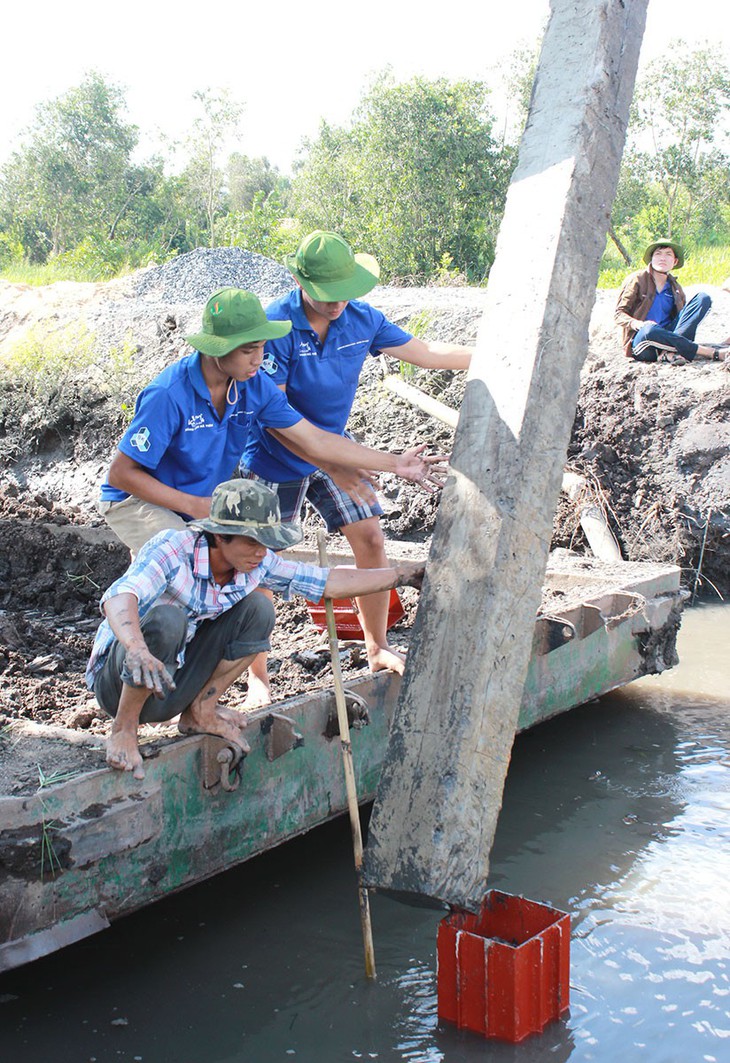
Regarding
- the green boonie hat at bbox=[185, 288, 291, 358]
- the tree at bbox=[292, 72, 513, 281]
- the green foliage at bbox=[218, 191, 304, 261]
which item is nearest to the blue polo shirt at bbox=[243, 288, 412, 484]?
the green boonie hat at bbox=[185, 288, 291, 358]

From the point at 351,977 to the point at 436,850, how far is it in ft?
2.64

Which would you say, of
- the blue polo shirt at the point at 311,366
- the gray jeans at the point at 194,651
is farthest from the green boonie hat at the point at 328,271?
the gray jeans at the point at 194,651

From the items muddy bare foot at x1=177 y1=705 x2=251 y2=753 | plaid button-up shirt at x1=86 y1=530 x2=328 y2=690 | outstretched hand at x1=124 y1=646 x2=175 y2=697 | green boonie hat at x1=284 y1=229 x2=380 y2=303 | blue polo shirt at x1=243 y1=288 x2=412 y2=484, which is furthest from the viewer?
blue polo shirt at x1=243 y1=288 x2=412 y2=484

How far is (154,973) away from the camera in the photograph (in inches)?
125

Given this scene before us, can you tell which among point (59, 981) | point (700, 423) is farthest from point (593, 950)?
point (700, 423)

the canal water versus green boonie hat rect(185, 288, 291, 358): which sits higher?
green boonie hat rect(185, 288, 291, 358)

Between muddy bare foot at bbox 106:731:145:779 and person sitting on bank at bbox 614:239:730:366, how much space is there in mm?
6869

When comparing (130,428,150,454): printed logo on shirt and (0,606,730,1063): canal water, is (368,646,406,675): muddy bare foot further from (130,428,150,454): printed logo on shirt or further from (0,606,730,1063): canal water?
(130,428,150,454): printed logo on shirt

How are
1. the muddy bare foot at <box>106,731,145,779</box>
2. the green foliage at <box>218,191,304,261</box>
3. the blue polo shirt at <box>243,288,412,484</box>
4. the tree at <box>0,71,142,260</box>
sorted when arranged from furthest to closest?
the tree at <box>0,71,142,260</box> < the green foliage at <box>218,191,304,261</box> < the blue polo shirt at <box>243,288,412,484</box> < the muddy bare foot at <box>106,731,145,779</box>

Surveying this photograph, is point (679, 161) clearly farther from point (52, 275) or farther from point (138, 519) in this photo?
point (138, 519)

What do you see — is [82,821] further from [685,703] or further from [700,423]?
[700,423]

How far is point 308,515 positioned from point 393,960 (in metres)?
4.92

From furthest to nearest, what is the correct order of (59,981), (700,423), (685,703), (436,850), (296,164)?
1. (296,164)
2. (700,423)
3. (685,703)
4. (59,981)
5. (436,850)

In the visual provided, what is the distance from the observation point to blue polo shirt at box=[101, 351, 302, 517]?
3.46m
